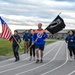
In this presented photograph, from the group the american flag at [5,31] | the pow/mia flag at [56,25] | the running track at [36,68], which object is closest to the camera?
the running track at [36,68]

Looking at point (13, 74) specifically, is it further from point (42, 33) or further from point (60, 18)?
point (60, 18)

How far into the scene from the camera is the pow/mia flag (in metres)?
18.2

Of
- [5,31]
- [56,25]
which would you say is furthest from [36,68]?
[5,31]

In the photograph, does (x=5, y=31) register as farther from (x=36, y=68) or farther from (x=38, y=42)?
(x=36, y=68)

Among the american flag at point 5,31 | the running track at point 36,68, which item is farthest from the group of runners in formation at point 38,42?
the running track at point 36,68

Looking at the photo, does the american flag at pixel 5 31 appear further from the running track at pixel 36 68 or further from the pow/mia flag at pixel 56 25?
the pow/mia flag at pixel 56 25

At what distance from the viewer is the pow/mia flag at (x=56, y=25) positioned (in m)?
18.2

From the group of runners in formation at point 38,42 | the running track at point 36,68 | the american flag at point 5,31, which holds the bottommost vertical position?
the running track at point 36,68

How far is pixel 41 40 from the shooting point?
17.8m

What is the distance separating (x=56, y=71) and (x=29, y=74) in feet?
4.88

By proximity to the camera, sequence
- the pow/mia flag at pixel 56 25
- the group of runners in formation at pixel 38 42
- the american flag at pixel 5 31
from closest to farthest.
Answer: the group of runners in formation at pixel 38 42 → the pow/mia flag at pixel 56 25 → the american flag at pixel 5 31

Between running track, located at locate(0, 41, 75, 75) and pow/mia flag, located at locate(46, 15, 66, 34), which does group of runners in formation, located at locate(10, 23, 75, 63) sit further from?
pow/mia flag, located at locate(46, 15, 66, 34)

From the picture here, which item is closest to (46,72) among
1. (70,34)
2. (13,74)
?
(13,74)

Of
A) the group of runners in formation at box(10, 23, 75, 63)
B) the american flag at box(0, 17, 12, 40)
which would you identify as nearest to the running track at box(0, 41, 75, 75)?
the group of runners in formation at box(10, 23, 75, 63)
